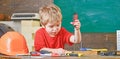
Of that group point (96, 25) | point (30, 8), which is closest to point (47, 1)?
point (30, 8)

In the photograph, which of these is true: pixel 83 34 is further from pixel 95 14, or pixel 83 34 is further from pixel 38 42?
pixel 38 42

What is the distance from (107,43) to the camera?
10.5 feet

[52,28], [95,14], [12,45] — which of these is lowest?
[12,45]

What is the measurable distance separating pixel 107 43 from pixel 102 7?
0.45m

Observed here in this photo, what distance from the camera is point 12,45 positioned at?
1.49m

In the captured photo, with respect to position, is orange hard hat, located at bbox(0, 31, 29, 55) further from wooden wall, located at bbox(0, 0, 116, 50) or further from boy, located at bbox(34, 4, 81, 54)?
wooden wall, located at bbox(0, 0, 116, 50)

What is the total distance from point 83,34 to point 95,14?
290mm

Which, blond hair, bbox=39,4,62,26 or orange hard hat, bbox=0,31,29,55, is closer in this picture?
orange hard hat, bbox=0,31,29,55

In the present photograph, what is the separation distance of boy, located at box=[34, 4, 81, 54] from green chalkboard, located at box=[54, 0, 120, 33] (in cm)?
136

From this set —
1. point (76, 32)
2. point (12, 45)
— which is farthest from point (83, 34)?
point (12, 45)

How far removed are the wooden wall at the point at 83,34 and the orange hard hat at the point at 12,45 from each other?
1.79 meters

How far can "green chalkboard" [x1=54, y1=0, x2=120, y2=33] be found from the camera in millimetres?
3139

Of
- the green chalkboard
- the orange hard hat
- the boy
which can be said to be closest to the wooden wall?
the green chalkboard

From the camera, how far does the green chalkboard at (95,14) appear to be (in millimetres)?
3139
